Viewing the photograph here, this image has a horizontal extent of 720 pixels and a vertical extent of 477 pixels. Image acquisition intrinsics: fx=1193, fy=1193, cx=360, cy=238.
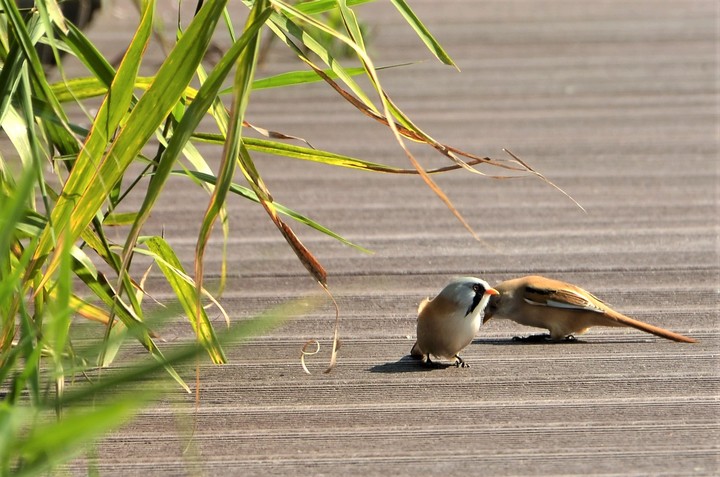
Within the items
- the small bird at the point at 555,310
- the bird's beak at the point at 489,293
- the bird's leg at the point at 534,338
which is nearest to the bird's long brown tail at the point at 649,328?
the small bird at the point at 555,310

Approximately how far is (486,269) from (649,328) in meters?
0.71

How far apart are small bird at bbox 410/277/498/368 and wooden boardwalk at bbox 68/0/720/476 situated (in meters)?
0.06

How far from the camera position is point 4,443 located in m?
1.53

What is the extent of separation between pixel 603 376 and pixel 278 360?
2.49 ft

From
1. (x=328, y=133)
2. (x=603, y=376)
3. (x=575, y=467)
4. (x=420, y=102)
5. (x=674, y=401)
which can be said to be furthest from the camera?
(x=420, y=102)

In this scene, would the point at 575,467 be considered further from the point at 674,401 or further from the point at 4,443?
the point at 4,443

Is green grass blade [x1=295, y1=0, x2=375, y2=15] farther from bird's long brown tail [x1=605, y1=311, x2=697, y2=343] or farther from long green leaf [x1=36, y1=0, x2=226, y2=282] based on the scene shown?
bird's long brown tail [x1=605, y1=311, x2=697, y2=343]

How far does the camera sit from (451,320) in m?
2.75

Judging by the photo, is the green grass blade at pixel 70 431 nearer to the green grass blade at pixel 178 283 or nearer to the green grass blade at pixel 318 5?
the green grass blade at pixel 178 283

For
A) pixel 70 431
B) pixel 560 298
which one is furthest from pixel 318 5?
pixel 70 431

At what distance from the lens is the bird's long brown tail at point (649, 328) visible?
2922 mm

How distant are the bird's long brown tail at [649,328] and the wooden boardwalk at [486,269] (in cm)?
4

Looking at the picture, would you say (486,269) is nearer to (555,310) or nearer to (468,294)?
(555,310)

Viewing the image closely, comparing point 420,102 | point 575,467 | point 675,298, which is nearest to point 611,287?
point 675,298
